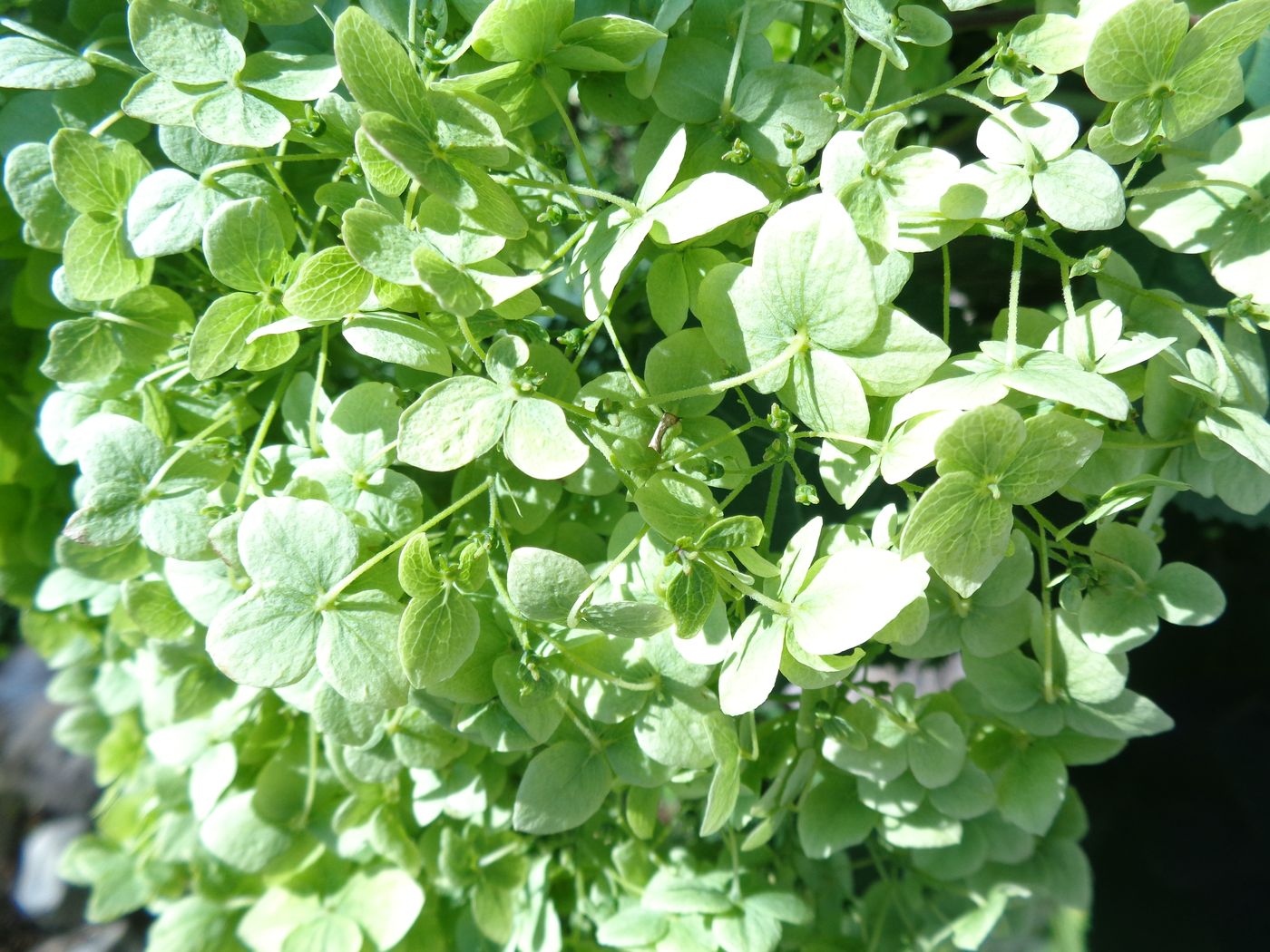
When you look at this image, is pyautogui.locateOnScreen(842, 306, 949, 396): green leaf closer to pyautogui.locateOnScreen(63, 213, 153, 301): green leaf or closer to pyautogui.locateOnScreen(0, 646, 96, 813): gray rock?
pyautogui.locateOnScreen(63, 213, 153, 301): green leaf

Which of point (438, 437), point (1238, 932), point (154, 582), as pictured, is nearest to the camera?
point (438, 437)

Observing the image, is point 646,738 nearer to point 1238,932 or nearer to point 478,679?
point 478,679

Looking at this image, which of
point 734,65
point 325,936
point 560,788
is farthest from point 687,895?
point 734,65

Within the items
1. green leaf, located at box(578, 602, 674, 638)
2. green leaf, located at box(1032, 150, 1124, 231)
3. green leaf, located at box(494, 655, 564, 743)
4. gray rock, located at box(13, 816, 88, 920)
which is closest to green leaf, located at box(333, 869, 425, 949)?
green leaf, located at box(494, 655, 564, 743)

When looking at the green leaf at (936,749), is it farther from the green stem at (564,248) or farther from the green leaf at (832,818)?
the green stem at (564,248)

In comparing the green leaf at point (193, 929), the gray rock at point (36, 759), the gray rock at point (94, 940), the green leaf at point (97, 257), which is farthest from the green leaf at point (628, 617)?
the gray rock at point (36, 759)

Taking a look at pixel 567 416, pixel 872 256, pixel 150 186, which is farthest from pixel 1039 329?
pixel 150 186

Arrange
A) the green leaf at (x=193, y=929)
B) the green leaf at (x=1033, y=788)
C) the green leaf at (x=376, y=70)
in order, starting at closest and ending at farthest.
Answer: the green leaf at (x=376, y=70) → the green leaf at (x=1033, y=788) → the green leaf at (x=193, y=929)
